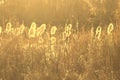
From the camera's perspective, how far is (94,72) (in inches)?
186

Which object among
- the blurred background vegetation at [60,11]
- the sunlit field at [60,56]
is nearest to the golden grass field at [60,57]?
the sunlit field at [60,56]

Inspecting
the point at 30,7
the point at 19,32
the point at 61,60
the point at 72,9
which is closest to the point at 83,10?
the point at 72,9

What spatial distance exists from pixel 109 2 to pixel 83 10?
59 centimetres

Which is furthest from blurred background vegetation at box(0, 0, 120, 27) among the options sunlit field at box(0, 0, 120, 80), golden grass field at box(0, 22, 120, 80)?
golden grass field at box(0, 22, 120, 80)

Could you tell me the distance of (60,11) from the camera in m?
8.63

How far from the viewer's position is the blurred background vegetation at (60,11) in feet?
26.5

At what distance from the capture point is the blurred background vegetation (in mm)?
8062

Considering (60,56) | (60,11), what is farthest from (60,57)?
(60,11)

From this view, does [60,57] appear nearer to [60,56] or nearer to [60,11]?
[60,56]

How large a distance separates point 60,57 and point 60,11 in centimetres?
357

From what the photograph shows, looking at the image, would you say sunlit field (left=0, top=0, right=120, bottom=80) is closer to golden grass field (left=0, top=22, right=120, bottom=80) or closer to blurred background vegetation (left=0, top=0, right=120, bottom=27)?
golden grass field (left=0, top=22, right=120, bottom=80)

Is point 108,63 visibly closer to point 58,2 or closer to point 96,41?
point 96,41

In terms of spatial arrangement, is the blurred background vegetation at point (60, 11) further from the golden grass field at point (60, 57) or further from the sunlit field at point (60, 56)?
the golden grass field at point (60, 57)

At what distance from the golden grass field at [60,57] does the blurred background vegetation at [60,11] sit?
2227 millimetres
